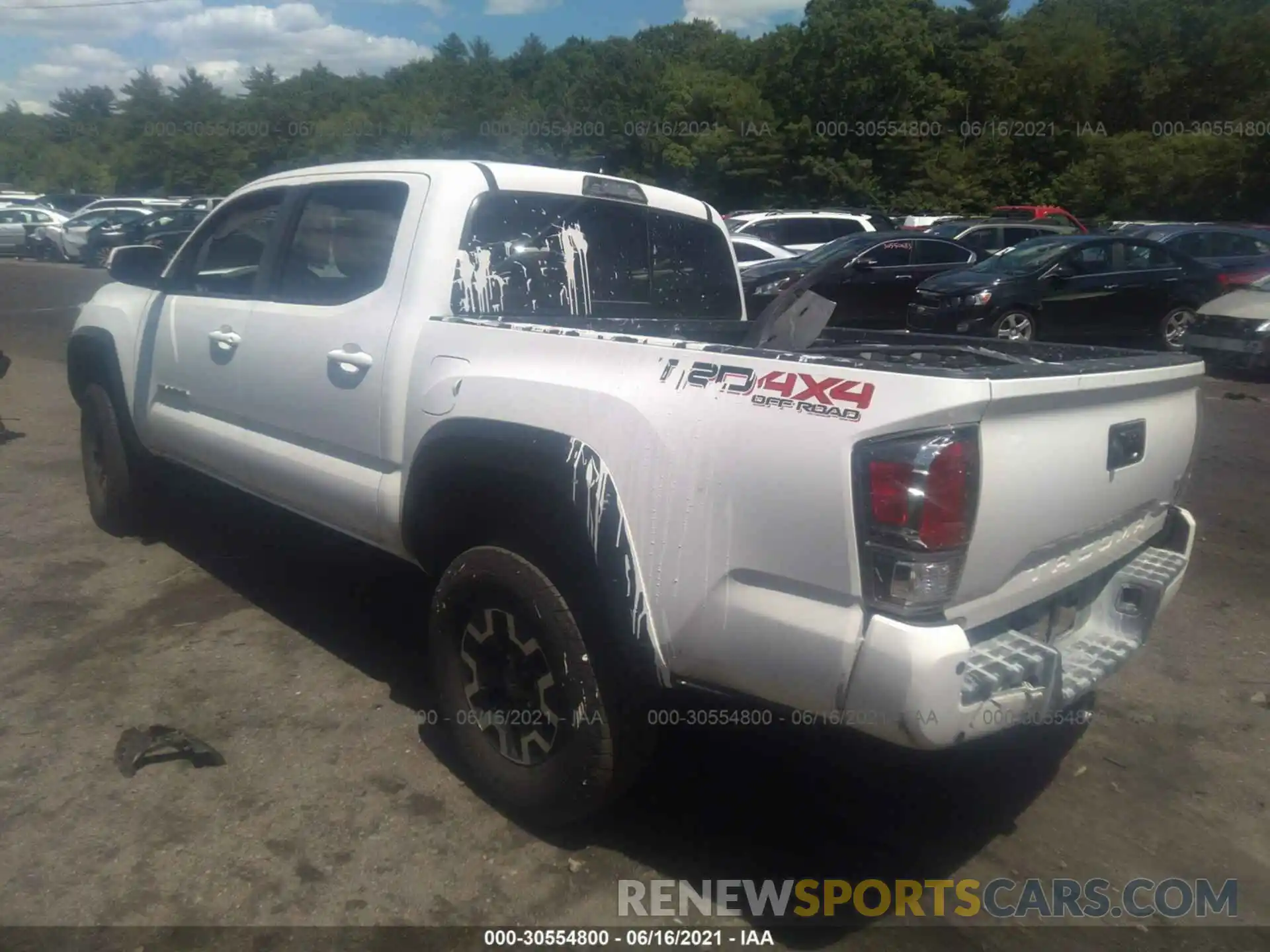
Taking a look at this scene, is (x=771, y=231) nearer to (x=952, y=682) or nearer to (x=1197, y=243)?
(x=1197, y=243)

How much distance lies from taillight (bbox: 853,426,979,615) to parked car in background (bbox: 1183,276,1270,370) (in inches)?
422

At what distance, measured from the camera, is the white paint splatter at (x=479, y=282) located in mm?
3551

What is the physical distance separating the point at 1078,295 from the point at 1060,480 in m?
11.5

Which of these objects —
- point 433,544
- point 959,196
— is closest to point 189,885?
point 433,544

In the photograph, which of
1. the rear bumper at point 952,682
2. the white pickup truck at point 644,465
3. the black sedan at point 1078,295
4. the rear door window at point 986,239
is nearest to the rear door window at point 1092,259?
the black sedan at point 1078,295

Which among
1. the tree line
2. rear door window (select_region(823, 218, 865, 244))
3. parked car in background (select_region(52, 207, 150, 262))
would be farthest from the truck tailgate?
parked car in background (select_region(52, 207, 150, 262))

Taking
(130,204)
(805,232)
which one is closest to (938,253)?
(805,232)

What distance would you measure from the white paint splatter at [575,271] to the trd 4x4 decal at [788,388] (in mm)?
1369

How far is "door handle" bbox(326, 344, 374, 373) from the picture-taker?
140 inches

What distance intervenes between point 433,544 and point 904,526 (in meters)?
1.72

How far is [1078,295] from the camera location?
508 inches

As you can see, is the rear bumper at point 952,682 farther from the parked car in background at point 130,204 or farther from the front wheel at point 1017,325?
the parked car in background at point 130,204

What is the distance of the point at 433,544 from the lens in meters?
3.45

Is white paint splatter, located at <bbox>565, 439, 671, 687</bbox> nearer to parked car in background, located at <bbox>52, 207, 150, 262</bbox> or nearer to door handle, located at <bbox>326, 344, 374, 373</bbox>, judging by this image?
door handle, located at <bbox>326, 344, 374, 373</bbox>
